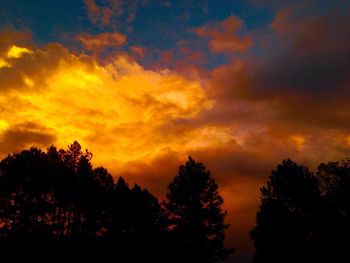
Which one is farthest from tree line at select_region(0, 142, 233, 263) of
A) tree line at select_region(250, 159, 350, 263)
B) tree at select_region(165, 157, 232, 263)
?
tree line at select_region(250, 159, 350, 263)

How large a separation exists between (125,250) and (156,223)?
18.2 ft

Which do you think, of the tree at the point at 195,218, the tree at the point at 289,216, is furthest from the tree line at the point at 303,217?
the tree at the point at 195,218

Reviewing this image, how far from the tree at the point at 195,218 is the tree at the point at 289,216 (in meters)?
7.70

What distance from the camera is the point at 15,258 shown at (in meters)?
37.7

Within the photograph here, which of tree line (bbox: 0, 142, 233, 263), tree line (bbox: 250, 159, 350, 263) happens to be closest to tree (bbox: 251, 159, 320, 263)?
tree line (bbox: 250, 159, 350, 263)

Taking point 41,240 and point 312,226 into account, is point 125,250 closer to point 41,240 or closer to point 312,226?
point 41,240

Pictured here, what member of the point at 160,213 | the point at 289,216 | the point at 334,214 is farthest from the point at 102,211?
the point at 334,214

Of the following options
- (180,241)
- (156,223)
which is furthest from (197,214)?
(156,223)

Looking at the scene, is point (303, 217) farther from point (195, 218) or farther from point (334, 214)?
point (195, 218)

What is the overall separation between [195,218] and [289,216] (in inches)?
455

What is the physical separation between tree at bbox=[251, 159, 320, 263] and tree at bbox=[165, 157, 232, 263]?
7.70 meters

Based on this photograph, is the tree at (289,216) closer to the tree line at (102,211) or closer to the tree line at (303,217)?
the tree line at (303,217)

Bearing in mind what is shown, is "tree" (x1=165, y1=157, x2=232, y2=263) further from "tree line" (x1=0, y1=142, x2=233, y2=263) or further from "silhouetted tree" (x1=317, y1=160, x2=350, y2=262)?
"silhouetted tree" (x1=317, y1=160, x2=350, y2=262)

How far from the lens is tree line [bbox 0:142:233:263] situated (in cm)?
4447
